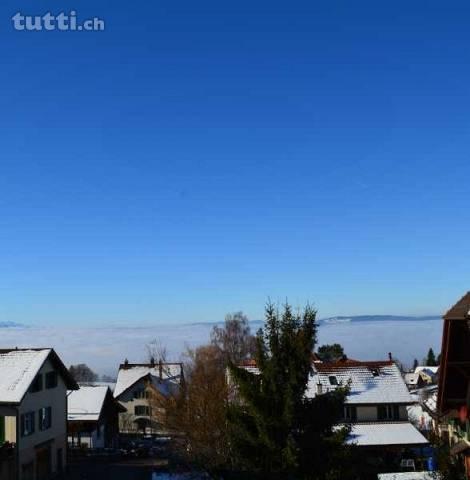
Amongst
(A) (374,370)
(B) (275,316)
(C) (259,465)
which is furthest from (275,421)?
(A) (374,370)

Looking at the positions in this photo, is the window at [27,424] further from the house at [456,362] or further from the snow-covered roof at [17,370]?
the house at [456,362]

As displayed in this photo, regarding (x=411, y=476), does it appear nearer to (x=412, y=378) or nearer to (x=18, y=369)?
(x=18, y=369)

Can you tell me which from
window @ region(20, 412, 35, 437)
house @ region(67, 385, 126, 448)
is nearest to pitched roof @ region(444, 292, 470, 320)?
window @ region(20, 412, 35, 437)

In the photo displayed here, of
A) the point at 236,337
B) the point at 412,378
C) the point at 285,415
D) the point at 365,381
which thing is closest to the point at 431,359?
the point at 412,378

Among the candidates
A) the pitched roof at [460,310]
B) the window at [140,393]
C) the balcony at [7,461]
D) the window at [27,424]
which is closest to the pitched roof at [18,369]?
the window at [27,424]

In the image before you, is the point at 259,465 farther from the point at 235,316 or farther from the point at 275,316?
the point at 235,316

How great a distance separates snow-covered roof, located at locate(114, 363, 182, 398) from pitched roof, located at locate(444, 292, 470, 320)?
208 feet

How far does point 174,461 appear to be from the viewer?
152ft

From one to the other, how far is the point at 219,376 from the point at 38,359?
1132 cm

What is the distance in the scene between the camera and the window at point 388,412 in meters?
48.2

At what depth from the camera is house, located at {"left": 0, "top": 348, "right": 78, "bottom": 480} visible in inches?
1497

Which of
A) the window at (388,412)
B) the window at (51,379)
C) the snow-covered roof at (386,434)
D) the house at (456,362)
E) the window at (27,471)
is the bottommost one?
the window at (27,471)

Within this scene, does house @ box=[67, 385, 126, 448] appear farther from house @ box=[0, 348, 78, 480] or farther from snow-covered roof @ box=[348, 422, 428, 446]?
snow-covered roof @ box=[348, 422, 428, 446]

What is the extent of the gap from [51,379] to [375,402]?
889 inches
